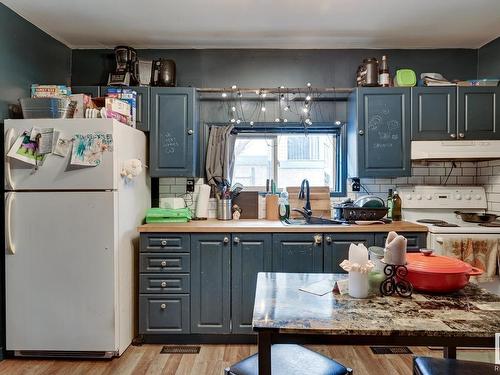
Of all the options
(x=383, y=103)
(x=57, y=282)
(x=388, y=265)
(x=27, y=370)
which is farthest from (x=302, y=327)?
(x=383, y=103)

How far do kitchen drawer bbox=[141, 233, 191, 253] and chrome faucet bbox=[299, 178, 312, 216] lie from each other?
111 cm

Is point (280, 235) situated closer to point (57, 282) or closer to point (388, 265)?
point (388, 265)

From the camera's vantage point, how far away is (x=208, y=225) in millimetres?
2801

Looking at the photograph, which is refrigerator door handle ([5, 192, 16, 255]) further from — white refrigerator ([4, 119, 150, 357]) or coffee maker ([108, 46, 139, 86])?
coffee maker ([108, 46, 139, 86])

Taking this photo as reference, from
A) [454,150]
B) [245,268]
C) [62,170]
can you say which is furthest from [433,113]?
[62,170]

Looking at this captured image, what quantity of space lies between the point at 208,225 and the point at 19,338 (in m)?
1.53

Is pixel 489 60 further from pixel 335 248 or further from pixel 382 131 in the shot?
pixel 335 248

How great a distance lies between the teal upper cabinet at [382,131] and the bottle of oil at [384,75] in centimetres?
8

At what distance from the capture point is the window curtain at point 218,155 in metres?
3.28

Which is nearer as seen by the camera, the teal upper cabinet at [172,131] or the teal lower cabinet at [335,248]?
the teal lower cabinet at [335,248]

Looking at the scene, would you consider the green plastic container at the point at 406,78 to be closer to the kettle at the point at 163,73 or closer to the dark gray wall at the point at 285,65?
the dark gray wall at the point at 285,65

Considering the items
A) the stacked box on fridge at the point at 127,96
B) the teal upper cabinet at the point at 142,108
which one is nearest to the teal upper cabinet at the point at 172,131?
the teal upper cabinet at the point at 142,108

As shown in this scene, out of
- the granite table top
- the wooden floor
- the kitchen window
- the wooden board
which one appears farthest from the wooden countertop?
the granite table top

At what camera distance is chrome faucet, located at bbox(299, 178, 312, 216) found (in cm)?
316
